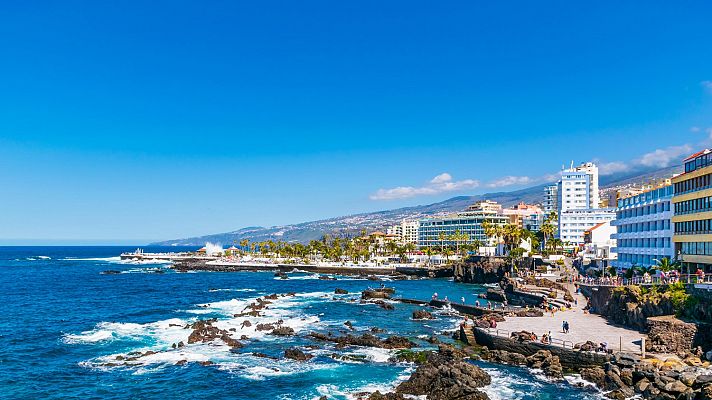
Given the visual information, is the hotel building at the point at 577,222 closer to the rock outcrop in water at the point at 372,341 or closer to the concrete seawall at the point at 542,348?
the concrete seawall at the point at 542,348

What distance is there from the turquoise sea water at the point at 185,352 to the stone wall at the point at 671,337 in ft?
34.6

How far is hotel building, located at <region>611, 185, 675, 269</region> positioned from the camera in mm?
68750

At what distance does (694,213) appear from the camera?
198 ft

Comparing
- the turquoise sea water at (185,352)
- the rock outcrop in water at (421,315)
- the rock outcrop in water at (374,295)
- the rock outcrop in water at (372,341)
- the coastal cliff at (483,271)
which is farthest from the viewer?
the coastal cliff at (483,271)

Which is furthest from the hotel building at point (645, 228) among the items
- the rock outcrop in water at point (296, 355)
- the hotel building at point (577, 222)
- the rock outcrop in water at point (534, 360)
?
the hotel building at point (577, 222)

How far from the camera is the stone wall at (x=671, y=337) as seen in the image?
140 ft

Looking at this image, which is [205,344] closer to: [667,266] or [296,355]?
[296,355]

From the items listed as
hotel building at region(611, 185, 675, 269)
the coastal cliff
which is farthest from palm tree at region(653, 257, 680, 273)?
the coastal cliff

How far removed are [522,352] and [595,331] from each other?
28.5 ft

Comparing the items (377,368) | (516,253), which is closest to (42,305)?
(377,368)

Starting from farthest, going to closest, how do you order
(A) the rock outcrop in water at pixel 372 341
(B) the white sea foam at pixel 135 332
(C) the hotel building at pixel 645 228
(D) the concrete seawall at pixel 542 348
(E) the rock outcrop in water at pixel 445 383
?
(C) the hotel building at pixel 645 228 → (B) the white sea foam at pixel 135 332 → (A) the rock outcrop in water at pixel 372 341 → (D) the concrete seawall at pixel 542 348 → (E) the rock outcrop in water at pixel 445 383

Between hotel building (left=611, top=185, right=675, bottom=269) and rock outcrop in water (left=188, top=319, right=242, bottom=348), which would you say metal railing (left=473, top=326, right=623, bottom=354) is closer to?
rock outcrop in water (left=188, top=319, right=242, bottom=348)

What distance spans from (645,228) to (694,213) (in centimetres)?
1572

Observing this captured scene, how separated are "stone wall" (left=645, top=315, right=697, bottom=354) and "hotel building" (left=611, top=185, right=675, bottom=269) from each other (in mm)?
26218
